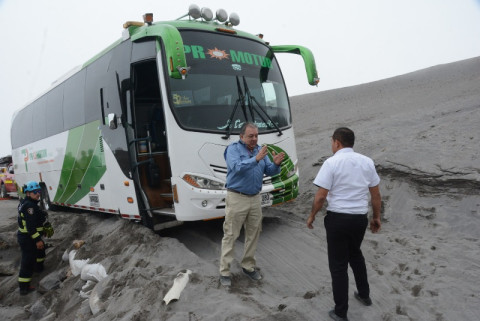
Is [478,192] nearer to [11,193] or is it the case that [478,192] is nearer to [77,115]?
[77,115]

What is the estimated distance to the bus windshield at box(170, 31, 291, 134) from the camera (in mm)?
5934

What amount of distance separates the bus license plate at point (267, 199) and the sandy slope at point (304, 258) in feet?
2.14

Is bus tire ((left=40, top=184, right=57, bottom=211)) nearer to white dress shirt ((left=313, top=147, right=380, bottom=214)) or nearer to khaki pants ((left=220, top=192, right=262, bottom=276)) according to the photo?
khaki pants ((left=220, top=192, right=262, bottom=276))

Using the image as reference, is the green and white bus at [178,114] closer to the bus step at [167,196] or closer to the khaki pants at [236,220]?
the bus step at [167,196]

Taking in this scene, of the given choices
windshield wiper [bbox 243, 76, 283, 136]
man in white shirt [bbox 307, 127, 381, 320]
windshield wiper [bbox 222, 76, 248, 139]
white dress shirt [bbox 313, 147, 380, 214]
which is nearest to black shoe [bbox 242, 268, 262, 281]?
Answer: man in white shirt [bbox 307, 127, 381, 320]

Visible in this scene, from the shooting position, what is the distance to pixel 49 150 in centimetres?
1028

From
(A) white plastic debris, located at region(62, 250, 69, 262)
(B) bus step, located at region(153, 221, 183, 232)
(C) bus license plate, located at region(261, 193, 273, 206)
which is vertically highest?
(C) bus license plate, located at region(261, 193, 273, 206)

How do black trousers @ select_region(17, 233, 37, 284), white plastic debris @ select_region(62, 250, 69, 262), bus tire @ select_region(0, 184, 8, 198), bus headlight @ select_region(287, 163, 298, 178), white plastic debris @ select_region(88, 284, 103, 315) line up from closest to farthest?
white plastic debris @ select_region(88, 284, 103, 315) < bus headlight @ select_region(287, 163, 298, 178) < black trousers @ select_region(17, 233, 37, 284) < white plastic debris @ select_region(62, 250, 69, 262) < bus tire @ select_region(0, 184, 8, 198)

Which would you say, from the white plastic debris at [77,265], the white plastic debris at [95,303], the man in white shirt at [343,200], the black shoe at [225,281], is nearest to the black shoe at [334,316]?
the man in white shirt at [343,200]

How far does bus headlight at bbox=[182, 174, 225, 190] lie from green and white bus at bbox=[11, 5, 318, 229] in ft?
0.05

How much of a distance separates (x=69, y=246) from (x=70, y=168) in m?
1.93

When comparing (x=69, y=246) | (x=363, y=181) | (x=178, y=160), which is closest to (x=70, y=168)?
(x=69, y=246)

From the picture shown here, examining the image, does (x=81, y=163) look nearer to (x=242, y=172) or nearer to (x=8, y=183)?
(x=242, y=172)

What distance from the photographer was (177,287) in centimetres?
444
